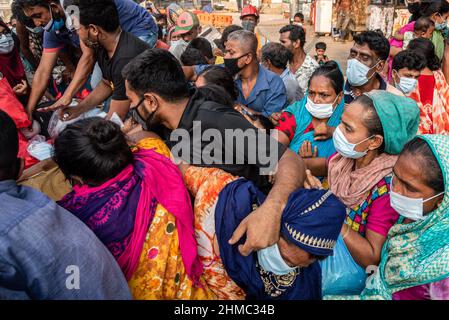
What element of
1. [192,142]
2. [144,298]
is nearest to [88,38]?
[192,142]

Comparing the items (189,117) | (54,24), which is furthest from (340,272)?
(54,24)

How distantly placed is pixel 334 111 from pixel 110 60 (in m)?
1.72

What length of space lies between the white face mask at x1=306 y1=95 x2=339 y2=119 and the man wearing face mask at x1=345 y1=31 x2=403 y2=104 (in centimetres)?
88

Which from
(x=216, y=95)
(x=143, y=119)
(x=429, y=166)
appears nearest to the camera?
(x=429, y=166)

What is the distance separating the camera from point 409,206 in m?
1.67

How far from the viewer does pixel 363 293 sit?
1.89 metres

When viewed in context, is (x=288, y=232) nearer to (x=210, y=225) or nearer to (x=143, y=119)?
(x=210, y=225)

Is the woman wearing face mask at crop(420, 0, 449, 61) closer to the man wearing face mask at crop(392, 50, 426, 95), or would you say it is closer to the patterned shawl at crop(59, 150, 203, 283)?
the man wearing face mask at crop(392, 50, 426, 95)

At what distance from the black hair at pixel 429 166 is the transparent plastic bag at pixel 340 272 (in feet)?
1.65

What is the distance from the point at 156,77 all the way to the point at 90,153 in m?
0.56

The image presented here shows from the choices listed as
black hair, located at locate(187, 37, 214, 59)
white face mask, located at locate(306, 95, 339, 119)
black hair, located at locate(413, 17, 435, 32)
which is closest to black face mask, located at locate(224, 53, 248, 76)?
white face mask, located at locate(306, 95, 339, 119)

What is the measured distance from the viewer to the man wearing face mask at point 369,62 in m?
3.38

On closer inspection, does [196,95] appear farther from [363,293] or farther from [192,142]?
[363,293]

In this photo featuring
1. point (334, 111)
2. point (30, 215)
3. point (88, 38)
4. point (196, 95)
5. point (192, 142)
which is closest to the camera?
point (30, 215)
